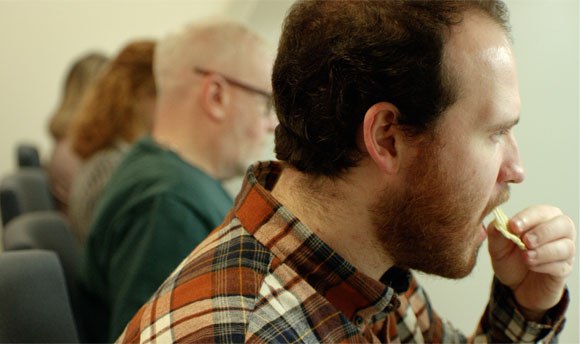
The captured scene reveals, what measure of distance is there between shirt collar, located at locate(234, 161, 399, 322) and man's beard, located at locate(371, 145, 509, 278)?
0.25 ft

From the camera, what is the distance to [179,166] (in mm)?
1438

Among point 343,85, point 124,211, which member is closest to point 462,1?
point 343,85

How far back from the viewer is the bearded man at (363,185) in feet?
2.34

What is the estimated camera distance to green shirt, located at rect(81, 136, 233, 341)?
1205mm

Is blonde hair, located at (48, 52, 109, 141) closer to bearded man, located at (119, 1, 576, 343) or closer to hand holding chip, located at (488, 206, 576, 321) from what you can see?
bearded man, located at (119, 1, 576, 343)

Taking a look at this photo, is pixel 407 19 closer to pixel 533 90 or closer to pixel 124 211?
pixel 533 90

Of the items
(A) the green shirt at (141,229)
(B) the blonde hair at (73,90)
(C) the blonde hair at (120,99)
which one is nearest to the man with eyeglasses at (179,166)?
(A) the green shirt at (141,229)

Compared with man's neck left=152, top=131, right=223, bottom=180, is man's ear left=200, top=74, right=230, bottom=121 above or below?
above

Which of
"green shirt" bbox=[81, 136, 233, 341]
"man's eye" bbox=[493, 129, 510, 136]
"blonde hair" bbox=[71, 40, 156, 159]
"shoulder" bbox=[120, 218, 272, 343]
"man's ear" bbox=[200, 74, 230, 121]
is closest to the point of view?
"shoulder" bbox=[120, 218, 272, 343]

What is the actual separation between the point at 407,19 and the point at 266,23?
139 cm

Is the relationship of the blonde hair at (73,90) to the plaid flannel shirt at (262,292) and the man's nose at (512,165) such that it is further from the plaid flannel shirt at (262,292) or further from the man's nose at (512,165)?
the man's nose at (512,165)

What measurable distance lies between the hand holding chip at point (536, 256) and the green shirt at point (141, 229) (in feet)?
2.08

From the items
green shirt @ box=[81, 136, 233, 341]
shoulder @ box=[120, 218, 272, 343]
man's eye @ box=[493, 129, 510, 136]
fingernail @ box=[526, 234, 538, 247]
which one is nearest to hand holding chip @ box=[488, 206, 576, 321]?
fingernail @ box=[526, 234, 538, 247]

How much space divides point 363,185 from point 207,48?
0.96 metres
